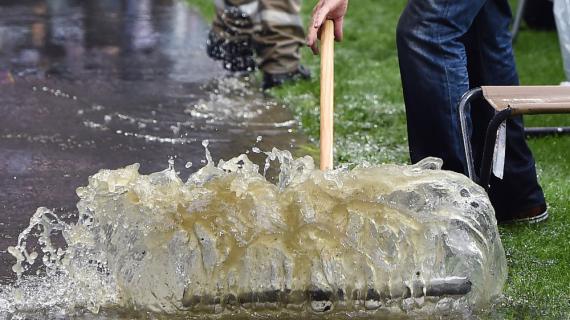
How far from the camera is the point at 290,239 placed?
11.3 ft

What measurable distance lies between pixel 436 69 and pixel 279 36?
3413 millimetres

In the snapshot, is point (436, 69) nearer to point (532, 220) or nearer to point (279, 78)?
point (532, 220)

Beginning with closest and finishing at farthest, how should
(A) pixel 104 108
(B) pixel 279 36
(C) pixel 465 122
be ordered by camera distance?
1. (C) pixel 465 122
2. (A) pixel 104 108
3. (B) pixel 279 36

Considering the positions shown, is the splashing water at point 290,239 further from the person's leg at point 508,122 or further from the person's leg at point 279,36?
the person's leg at point 279,36

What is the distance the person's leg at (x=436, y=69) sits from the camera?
410cm

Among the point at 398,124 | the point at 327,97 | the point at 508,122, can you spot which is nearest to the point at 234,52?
the point at 398,124

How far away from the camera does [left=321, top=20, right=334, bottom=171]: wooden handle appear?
3.88m

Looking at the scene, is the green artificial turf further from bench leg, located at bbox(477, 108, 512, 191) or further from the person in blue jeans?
bench leg, located at bbox(477, 108, 512, 191)

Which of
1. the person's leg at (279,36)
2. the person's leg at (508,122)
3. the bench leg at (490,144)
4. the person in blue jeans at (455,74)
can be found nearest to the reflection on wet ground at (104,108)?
the person's leg at (279,36)

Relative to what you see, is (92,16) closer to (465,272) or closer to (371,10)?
(371,10)

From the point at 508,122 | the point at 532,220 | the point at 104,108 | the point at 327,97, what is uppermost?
the point at 327,97

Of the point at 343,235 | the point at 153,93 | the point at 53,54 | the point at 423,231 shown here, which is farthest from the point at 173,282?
the point at 53,54

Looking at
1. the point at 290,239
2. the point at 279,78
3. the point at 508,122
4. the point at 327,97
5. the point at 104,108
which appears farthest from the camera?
the point at 279,78

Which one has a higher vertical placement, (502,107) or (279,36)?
(502,107)
